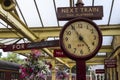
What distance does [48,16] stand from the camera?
52.8 ft

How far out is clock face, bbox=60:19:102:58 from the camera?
5193 millimetres

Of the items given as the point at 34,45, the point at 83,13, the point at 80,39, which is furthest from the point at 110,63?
the point at 80,39

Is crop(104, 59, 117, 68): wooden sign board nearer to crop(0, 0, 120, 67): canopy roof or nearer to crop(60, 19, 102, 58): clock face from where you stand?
crop(0, 0, 120, 67): canopy roof

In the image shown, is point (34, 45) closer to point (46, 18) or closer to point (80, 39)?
point (46, 18)

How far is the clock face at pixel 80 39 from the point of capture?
17.0ft

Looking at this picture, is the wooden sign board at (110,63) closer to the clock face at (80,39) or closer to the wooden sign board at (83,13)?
the wooden sign board at (83,13)

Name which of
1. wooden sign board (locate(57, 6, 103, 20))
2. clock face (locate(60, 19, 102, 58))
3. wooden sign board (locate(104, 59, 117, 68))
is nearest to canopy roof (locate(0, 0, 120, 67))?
wooden sign board (locate(104, 59, 117, 68))

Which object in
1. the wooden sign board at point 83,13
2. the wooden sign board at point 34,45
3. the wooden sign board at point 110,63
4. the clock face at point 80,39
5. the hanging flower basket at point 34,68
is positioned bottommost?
the wooden sign board at point 110,63

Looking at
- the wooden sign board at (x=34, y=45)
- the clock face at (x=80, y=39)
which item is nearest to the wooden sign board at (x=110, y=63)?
the wooden sign board at (x=34, y=45)

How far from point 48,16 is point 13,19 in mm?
4516

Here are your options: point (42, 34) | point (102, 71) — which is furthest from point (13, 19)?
point (102, 71)

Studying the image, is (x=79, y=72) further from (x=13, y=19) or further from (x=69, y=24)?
(x=13, y=19)

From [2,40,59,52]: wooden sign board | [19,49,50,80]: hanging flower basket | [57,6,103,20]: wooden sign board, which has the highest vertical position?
[57,6,103,20]: wooden sign board

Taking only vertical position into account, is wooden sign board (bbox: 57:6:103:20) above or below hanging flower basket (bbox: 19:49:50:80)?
above
